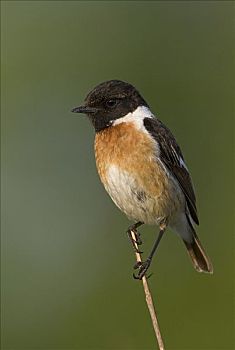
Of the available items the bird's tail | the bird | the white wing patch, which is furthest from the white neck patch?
the bird's tail

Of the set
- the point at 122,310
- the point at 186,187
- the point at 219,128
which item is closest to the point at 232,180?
the point at 219,128

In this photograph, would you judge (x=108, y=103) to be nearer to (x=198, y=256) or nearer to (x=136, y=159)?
(x=136, y=159)

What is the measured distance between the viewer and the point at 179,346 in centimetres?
738

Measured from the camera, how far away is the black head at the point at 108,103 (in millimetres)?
6164

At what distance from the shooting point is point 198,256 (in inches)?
272

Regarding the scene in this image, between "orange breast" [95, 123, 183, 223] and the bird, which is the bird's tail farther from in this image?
"orange breast" [95, 123, 183, 223]

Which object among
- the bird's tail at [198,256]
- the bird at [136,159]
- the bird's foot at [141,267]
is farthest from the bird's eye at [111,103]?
the bird's tail at [198,256]

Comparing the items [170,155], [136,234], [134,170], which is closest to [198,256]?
[136,234]

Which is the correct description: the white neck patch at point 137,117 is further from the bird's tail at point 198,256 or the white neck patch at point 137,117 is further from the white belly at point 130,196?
the bird's tail at point 198,256

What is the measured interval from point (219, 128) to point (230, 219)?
6.22 ft

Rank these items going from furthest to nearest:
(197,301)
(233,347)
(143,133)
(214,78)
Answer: (214,78), (197,301), (233,347), (143,133)

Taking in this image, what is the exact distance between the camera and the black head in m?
6.16

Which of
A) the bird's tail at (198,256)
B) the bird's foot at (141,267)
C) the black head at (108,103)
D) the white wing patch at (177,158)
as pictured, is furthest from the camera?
the bird's tail at (198,256)

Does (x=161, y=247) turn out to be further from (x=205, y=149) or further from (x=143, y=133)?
(x=143, y=133)
